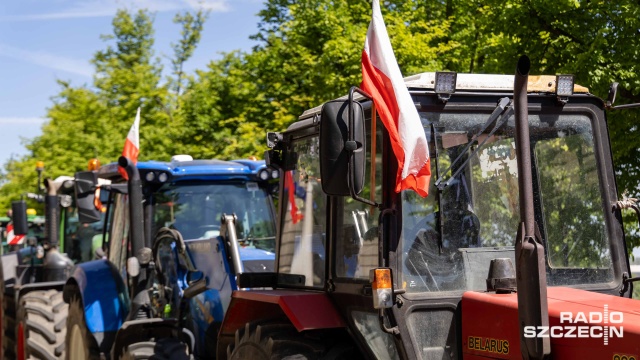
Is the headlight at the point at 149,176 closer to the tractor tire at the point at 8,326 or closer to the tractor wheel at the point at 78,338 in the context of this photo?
the tractor wheel at the point at 78,338

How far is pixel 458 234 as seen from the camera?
4.77 m

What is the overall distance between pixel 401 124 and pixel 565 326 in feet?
3.92

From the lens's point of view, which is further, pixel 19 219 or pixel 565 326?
pixel 19 219

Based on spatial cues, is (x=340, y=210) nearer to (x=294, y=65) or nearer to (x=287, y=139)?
(x=287, y=139)

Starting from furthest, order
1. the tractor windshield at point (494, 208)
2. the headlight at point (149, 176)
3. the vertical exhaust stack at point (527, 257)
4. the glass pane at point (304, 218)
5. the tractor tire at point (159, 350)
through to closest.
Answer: the headlight at point (149, 176) < the tractor tire at point (159, 350) < the glass pane at point (304, 218) < the tractor windshield at point (494, 208) < the vertical exhaust stack at point (527, 257)

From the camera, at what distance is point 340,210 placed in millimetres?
5312

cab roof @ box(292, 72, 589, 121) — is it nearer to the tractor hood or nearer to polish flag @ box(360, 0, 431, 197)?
polish flag @ box(360, 0, 431, 197)

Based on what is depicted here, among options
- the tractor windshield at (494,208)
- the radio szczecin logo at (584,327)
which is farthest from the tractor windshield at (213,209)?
the radio szczecin logo at (584,327)

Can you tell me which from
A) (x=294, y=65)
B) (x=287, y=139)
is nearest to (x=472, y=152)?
(x=287, y=139)

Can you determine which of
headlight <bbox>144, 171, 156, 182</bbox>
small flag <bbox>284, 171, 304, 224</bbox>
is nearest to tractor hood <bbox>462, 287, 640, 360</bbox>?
small flag <bbox>284, 171, 304, 224</bbox>

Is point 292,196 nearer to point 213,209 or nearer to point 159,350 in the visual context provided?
point 159,350

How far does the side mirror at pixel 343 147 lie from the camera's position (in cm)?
441

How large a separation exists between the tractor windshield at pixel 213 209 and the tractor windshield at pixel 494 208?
391 cm

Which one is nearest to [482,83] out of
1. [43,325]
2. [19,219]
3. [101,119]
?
[43,325]
